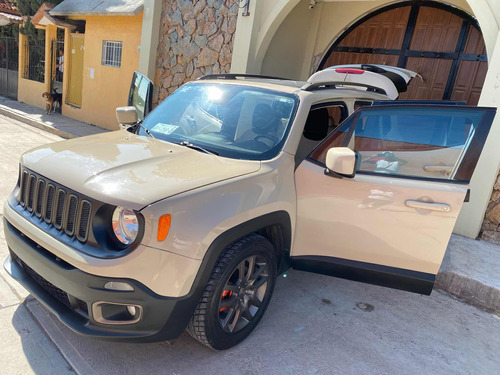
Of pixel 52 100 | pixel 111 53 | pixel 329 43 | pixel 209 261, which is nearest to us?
pixel 209 261

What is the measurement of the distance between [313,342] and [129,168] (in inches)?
72.7

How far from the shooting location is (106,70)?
11.1m

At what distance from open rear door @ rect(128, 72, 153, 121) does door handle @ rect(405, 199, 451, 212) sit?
10.2 ft

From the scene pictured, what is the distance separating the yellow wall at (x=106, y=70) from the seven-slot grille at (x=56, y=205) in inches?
325

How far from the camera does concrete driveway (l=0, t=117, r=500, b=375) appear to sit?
2.54 metres

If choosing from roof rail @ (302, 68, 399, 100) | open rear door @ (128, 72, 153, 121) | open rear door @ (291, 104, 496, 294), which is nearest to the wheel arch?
open rear door @ (291, 104, 496, 294)

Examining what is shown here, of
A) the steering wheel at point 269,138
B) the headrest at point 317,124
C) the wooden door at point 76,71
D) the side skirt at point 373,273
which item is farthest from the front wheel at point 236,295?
the wooden door at point 76,71

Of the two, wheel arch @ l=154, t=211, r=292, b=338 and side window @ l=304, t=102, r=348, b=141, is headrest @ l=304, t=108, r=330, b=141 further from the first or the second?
wheel arch @ l=154, t=211, r=292, b=338

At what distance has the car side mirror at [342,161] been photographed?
2.73 metres

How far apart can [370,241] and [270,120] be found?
1234 mm

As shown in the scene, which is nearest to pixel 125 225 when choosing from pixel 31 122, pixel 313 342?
pixel 313 342

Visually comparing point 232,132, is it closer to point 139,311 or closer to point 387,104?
point 387,104

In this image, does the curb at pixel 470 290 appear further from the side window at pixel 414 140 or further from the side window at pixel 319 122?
the side window at pixel 319 122

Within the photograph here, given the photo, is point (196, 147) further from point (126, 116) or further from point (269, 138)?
point (126, 116)
